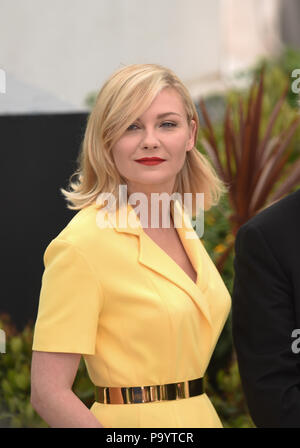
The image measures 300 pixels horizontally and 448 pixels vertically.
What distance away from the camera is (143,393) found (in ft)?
7.08

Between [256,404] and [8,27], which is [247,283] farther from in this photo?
[8,27]

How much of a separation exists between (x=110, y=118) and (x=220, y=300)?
2.00 ft

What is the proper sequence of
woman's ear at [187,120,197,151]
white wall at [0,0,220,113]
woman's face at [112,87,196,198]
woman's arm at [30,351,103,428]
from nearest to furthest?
woman's arm at [30,351,103,428]
woman's face at [112,87,196,198]
woman's ear at [187,120,197,151]
white wall at [0,0,220,113]

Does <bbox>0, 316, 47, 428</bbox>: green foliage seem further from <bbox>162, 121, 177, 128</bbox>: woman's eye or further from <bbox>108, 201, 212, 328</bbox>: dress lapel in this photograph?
<bbox>162, 121, 177, 128</bbox>: woman's eye

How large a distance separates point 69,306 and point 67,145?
8.16 feet

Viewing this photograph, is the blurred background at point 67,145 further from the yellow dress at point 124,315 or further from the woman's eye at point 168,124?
the yellow dress at point 124,315

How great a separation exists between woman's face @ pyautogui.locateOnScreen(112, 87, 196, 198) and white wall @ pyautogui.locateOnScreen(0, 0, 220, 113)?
253 centimetres

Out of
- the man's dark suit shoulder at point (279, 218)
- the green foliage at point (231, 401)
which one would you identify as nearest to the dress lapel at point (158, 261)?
the man's dark suit shoulder at point (279, 218)

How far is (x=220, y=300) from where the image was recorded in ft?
7.68

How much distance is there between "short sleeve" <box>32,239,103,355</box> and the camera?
205 cm

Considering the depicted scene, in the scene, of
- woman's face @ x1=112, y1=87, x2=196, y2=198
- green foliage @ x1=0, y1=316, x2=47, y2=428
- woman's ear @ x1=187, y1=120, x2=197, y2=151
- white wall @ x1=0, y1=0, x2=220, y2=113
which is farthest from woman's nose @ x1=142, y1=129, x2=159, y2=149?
white wall @ x1=0, y1=0, x2=220, y2=113

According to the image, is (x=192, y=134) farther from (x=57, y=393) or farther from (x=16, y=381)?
(x=16, y=381)
